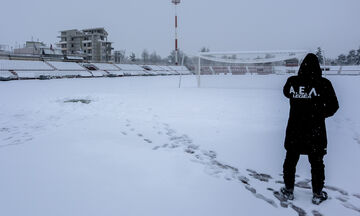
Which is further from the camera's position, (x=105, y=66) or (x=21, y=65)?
(x=105, y=66)

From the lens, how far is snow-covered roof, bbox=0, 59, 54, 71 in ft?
69.3

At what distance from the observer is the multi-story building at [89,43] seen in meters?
59.2

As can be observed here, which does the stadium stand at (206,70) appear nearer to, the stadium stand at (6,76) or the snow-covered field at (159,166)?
the snow-covered field at (159,166)

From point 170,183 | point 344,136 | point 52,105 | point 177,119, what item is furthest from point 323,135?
point 52,105

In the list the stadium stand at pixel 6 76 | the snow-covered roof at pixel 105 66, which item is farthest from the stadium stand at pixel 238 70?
the stadium stand at pixel 6 76

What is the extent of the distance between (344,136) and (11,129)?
7012 mm

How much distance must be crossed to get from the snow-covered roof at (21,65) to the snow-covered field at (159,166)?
61.8 ft

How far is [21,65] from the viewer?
22.5m

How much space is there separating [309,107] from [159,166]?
6.75 ft

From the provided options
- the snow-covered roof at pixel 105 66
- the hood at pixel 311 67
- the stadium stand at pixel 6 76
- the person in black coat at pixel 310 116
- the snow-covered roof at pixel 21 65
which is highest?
the snow-covered roof at pixel 105 66

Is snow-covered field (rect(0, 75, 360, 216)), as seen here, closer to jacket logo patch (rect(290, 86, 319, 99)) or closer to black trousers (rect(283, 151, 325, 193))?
black trousers (rect(283, 151, 325, 193))

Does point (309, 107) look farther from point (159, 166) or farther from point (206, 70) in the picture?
point (206, 70)

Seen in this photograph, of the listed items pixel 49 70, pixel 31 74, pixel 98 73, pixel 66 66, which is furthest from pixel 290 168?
pixel 66 66

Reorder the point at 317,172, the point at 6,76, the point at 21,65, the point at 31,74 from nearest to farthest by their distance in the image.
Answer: the point at 317,172
the point at 6,76
the point at 31,74
the point at 21,65
